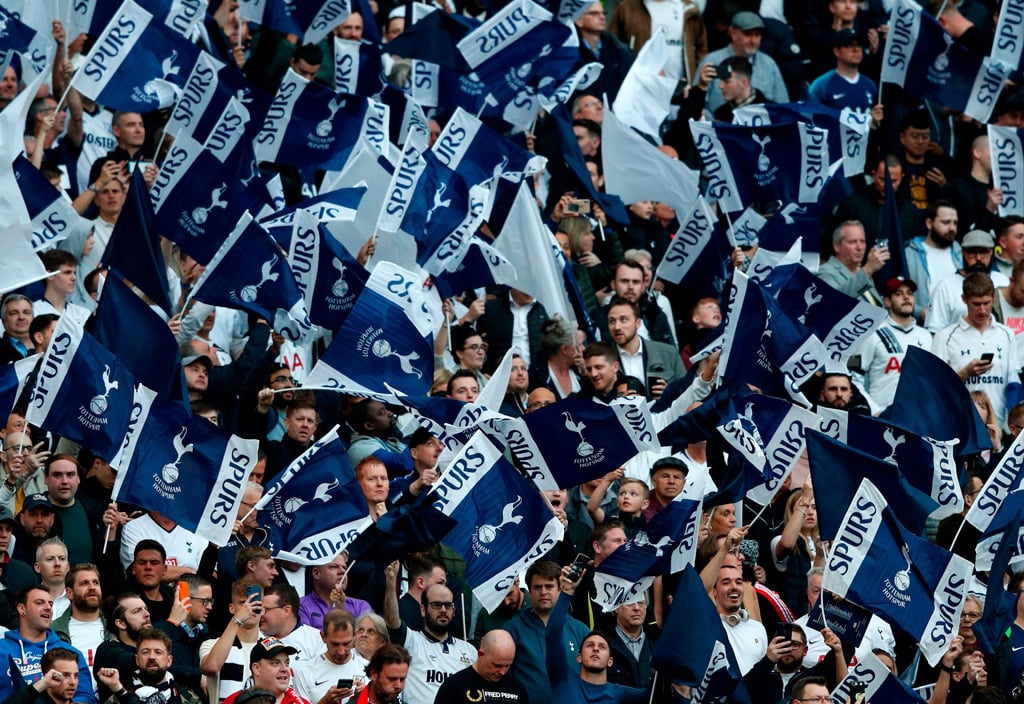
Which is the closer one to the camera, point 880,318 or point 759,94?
point 880,318

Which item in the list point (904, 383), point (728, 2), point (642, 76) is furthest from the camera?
point (728, 2)

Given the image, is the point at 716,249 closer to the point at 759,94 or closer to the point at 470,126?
the point at 470,126

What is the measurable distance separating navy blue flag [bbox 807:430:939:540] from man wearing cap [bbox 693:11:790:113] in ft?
25.6

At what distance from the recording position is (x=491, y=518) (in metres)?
15.2

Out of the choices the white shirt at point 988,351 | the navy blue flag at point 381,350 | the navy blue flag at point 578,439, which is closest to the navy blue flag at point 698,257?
the white shirt at point 988,351

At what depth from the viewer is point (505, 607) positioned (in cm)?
1573

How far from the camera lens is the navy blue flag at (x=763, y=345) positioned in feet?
54.1

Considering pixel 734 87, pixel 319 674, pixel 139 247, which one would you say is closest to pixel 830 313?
pixel 139 247

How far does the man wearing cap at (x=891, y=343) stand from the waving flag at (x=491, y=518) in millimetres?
4617

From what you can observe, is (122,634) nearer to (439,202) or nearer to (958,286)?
(439,202)

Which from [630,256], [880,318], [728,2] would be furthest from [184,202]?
[728,2]

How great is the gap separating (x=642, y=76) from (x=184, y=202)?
516cm

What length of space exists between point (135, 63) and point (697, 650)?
670 centimetres

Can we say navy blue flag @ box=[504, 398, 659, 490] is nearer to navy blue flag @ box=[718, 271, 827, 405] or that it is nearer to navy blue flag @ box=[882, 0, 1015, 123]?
navy blue flag @ box=[718, 271, 827, 405]
